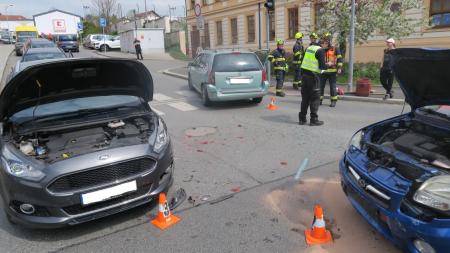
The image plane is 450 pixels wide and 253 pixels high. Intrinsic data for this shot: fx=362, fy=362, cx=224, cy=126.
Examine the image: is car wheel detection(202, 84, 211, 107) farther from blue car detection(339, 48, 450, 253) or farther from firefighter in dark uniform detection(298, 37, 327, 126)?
blue car detection(339, 48, 450, 253)

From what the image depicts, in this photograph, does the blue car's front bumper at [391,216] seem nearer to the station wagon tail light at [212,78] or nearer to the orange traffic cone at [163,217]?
the orange traffic cone at [163,217]

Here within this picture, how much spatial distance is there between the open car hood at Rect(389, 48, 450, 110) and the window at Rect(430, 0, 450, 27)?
14.5m

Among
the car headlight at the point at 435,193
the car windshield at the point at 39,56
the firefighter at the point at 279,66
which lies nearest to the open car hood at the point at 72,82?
the car headlight at the point at 435,193

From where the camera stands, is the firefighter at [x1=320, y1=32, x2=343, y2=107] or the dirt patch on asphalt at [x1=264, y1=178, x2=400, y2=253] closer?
the dirt patch on asphalt at [x1=264, y1=178, x2=400, y2=253]

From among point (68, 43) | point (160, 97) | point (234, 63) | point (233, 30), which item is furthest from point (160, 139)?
point (68, 43)

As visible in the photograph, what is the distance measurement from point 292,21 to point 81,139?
74.2ft

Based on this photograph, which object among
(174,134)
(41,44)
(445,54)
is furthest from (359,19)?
(41,44)

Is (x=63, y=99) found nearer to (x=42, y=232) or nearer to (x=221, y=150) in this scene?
(x=42, y=232)

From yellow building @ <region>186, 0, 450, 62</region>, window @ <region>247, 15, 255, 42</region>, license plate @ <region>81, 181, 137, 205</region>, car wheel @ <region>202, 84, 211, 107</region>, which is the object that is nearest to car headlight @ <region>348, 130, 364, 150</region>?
license plate @ <region>81, 181, 137, 205</region>

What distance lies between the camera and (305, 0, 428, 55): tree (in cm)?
1364

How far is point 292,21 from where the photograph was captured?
2444cm

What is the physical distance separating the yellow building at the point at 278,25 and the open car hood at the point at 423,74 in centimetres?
1248

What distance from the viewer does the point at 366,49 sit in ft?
61.6

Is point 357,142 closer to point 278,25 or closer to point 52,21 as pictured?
point 278,25
